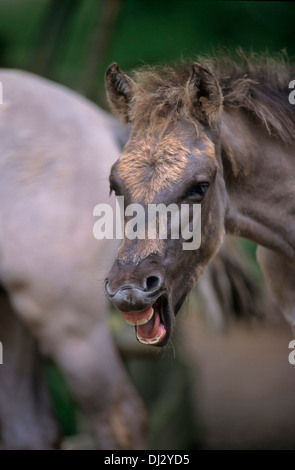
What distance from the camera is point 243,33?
20.2ft

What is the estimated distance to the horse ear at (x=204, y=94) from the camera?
108 inches

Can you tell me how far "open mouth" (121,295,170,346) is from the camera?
8.67 ft

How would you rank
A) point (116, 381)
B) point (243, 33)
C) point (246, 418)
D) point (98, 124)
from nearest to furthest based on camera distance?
point (116, 381) < point (98, 124) < point (243, 33) < point (246, 418)

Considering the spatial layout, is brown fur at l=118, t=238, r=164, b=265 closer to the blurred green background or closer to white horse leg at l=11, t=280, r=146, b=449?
white horse leg at l=11, t=280, r=146, b=449

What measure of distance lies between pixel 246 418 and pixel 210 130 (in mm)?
4789

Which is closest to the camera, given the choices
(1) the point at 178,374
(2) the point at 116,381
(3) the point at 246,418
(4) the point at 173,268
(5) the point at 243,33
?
(4) the point at 173,268

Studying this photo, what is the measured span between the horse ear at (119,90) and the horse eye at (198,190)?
58 cm

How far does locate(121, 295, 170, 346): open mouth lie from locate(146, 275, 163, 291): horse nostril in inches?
4.4

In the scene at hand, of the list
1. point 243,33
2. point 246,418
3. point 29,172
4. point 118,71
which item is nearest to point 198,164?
point 118,71

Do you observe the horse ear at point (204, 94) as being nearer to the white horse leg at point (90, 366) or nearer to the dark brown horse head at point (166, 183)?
the dark brown horse head at point (166, 183)

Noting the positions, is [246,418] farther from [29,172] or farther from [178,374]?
[29,172]

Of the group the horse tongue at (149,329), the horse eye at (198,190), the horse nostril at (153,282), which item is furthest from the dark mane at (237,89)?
the horse tongue at (149,329)

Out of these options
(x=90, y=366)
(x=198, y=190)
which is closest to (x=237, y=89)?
(x=198, y=190)

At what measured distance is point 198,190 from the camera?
107 inches
